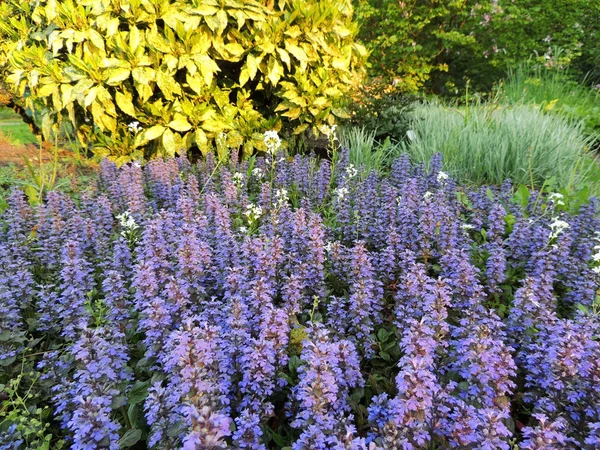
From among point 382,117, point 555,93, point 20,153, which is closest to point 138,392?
point 382,117

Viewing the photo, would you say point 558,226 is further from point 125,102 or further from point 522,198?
point 125,102

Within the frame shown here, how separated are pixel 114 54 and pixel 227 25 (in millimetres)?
1440

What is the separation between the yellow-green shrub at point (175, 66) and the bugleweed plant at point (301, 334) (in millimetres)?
1715

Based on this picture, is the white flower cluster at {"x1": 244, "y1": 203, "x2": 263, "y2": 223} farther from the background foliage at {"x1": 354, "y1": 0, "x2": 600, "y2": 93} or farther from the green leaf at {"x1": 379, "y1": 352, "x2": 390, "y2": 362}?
the background foliage at {"x1": 354, "y1": 0, "x2": 600, "y2": 93}

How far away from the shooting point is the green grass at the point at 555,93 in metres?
9.12

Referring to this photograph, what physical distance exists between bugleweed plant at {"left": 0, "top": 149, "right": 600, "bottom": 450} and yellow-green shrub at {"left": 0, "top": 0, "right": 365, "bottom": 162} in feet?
5.63

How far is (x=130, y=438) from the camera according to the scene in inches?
76.2

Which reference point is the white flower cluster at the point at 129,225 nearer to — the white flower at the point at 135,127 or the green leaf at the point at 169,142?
the green leaf at the point at 169,142

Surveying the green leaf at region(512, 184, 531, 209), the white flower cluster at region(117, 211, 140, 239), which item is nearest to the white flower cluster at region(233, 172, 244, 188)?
the white flower cluster at region(117, 211, 140, 239)

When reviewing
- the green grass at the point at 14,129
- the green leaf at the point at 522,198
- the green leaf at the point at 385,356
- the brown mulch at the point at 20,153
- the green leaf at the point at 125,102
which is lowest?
the brown mulch at the point at 20,153

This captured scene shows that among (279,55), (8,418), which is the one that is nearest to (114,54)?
(279,55)

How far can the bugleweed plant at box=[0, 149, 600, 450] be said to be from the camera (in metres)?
1.77

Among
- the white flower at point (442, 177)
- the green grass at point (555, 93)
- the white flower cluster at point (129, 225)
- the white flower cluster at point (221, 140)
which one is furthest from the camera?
A: the green grass at point (555, 93)

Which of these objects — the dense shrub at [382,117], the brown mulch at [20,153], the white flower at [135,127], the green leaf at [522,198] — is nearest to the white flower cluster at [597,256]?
the green leaf at [522,198]
